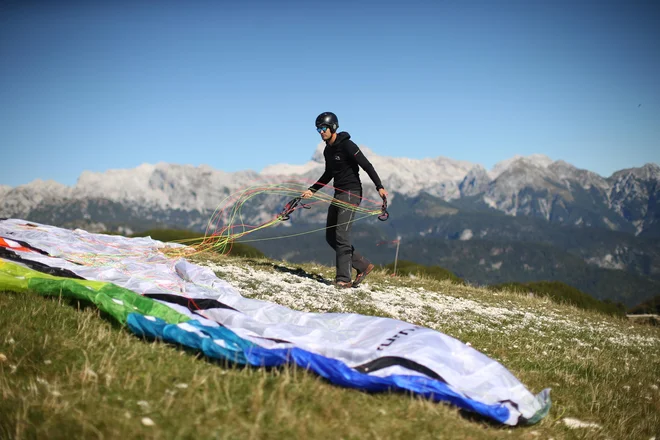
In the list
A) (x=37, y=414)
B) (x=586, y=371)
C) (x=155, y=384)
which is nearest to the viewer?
(x=37, y=414)

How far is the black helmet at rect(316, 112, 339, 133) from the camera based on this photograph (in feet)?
34.6

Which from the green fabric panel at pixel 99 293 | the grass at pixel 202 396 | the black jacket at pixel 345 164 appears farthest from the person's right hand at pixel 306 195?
the green fabric panel at pixel 99 293

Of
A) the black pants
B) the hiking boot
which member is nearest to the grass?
the hiking boot

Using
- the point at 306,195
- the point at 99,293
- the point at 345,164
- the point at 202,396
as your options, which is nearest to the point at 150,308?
the point at 99,293

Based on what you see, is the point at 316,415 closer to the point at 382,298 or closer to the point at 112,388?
the point at 112,388

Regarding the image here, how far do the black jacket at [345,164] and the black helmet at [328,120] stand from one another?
0.29 m

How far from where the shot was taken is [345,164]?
11.0m

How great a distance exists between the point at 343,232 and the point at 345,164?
1588mm

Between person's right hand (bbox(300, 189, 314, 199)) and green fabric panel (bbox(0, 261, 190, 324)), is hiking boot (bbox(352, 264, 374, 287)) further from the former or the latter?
green fabric panel (bbox(0, 261, 190, 324))

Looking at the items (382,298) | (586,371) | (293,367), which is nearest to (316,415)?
(293,367)

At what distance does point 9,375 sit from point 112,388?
96cm

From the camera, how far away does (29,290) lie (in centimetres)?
627

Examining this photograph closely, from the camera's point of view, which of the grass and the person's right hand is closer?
the grass

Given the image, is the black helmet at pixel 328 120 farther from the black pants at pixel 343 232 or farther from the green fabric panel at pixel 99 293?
the green fabric panel at pixel 99 293
